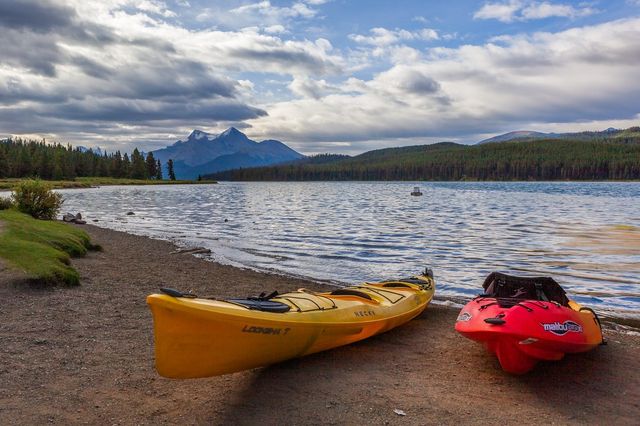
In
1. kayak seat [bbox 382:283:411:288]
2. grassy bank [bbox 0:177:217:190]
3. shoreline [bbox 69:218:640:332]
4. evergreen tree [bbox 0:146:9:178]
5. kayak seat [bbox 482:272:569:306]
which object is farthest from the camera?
evergreen tree [bbox 0:146:9:178]

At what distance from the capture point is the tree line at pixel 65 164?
345 feet

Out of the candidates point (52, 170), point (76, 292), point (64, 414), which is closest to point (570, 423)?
point (64, 414)

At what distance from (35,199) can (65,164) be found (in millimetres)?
104948

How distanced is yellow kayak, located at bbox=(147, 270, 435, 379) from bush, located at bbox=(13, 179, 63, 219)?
68.7 feet

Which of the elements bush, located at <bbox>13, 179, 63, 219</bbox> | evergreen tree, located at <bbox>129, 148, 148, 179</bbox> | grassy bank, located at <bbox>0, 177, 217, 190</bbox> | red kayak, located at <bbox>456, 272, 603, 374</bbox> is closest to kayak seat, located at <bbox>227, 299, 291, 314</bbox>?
red kayak, located at <bbox>456, 272, 603, 374</bbox>

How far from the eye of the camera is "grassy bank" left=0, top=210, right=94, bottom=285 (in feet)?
35.7

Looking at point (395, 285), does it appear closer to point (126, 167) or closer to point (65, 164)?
point (65, 164)

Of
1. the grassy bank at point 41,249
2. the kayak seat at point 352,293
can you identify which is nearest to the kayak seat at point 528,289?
the kayak seat at point 352,293

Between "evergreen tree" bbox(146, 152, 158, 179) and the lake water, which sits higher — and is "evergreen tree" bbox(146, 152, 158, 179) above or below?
above

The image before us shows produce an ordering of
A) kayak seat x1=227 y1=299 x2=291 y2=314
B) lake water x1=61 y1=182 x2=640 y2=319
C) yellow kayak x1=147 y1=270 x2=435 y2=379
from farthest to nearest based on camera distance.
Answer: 1. lake water x1=61 y1=182 x2=640 y2=319
2. kayak seat x1=227 y1=299 x2=291 y2=314
3. yellow kayak x1=147 y1=270 x2=435 y2=379

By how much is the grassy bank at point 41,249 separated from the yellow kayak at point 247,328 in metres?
6.00

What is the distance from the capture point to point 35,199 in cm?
2444

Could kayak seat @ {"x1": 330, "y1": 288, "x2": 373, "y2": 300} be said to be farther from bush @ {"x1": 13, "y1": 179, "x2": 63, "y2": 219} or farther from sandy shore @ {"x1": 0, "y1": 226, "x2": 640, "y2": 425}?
bush @ {"x1": 13, "y1": 179, "x2": 63, "y2": 219}

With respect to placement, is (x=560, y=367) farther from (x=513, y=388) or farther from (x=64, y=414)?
(x=64, y=414)
